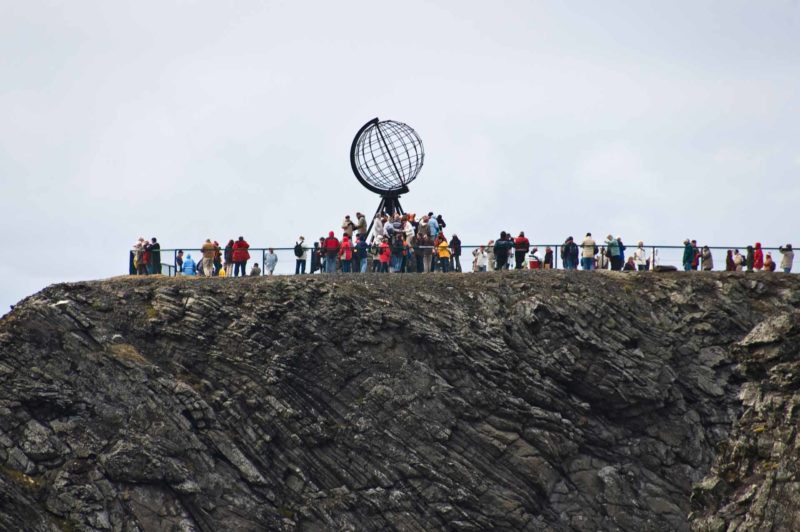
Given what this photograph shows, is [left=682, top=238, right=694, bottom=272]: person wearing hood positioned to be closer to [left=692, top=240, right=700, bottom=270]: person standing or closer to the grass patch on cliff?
[left=692, top=240, right=700, bottom=270]: person standing

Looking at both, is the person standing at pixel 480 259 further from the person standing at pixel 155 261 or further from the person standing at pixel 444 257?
the person standing at pixel 155 261

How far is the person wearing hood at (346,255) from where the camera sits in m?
65.2

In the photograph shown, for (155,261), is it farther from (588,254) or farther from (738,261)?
(738,261)

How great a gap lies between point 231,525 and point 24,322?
10313 mm

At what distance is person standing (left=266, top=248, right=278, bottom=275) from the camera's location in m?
64.3

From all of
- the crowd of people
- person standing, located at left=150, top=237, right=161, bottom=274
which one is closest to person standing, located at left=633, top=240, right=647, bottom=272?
the crowd of people

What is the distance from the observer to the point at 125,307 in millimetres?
58438

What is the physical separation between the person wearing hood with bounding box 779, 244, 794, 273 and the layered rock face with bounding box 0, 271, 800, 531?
17.4ft

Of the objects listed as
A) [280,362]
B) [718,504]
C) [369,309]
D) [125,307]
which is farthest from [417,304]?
[718,504]

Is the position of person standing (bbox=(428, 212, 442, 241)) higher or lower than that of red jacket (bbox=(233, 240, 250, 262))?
higher

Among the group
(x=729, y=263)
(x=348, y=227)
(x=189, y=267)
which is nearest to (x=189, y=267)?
(x=189, y=267)

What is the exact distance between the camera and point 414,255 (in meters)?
65.4

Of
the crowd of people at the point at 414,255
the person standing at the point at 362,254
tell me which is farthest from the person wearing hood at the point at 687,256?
the person standing at the point at 362,254

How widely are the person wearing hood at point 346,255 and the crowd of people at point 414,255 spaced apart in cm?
4
